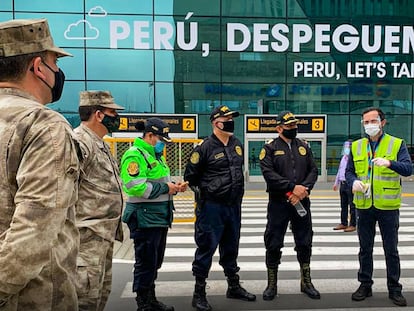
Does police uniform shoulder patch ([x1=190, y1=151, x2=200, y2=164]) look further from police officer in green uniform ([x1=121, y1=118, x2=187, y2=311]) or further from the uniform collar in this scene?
the uniform collar

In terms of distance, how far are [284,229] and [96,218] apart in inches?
98.4

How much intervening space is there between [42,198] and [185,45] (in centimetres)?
1869

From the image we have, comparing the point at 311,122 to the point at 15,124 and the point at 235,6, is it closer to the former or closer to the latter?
the point at 235,6

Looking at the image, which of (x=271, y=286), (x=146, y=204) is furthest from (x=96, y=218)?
(x=271, y=286)

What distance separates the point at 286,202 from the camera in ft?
14.9

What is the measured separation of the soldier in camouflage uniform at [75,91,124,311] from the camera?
2.59 metres

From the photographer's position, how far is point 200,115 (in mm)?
19719

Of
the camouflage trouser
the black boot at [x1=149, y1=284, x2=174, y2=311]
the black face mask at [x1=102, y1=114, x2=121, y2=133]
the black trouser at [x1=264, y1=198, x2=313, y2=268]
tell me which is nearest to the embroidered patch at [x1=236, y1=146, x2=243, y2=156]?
the black trouser at [x1=264, y1=198, x2=313, y2=268]

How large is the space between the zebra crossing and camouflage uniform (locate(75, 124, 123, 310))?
6.57ft

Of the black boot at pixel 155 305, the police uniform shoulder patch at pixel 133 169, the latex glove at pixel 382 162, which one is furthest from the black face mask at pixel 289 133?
the black boot at pixel 155 305

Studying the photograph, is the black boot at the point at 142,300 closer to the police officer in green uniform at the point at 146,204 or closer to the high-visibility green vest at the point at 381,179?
the police officer in green uniform at the point at 146,204

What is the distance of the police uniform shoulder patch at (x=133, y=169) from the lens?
12.6 ft

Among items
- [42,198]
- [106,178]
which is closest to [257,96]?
[106,178]

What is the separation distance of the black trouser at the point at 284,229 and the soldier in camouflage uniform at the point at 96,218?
2.09 m
